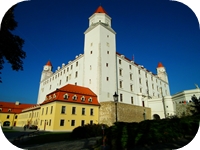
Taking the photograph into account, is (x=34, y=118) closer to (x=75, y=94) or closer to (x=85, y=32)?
(x=75, y=94)

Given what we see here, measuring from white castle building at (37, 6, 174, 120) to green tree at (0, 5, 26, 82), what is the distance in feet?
32.5

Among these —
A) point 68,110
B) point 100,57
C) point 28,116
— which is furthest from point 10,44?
point 28,116

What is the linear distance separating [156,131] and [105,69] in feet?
39.5

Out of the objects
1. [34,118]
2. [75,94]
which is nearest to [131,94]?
[75,94]

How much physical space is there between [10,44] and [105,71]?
11.3 m

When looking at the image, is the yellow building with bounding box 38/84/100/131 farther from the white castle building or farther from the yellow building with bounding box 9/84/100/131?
the white castle building

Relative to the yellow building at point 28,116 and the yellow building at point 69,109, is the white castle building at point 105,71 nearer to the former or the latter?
the yellow building at point 69,109

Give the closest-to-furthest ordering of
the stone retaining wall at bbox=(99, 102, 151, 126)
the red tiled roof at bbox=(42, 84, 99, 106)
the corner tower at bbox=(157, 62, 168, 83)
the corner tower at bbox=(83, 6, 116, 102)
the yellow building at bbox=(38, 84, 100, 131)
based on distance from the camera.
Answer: the yellow building at bbox=(38, 84, 100, 131), the red tiled roof at bbox=(42, 84, 99, 106), the stone retaining wall at bbox=(99, 102, 151, 126), the corner tower at bbox=(83, 6, 116, 102), the corner tower at bbox=(157, 62, 168, 83)

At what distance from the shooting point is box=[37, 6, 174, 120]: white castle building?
14945 mm

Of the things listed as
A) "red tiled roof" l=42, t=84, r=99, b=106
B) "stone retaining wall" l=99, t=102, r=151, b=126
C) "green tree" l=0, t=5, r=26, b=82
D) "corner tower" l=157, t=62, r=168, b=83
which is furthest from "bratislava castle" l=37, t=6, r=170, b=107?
"green tree" l=0, t=5, r=26, b=82

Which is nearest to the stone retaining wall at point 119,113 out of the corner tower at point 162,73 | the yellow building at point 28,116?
the yellow building at point 28,116

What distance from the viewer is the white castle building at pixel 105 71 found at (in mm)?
14945

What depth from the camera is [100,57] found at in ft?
49.7

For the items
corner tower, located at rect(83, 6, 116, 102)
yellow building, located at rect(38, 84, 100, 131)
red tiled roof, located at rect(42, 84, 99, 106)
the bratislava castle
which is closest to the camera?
yellow building, located at rect(38, 84, 100, 131)
